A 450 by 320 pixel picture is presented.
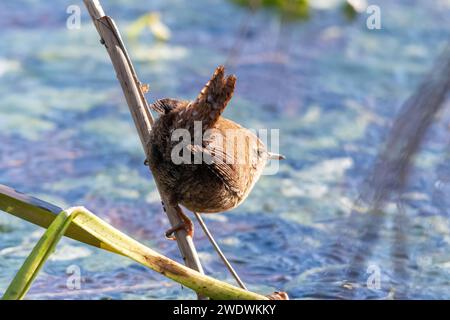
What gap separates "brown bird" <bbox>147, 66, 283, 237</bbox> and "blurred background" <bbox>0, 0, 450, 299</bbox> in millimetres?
213

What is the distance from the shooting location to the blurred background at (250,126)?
3549 millimetres

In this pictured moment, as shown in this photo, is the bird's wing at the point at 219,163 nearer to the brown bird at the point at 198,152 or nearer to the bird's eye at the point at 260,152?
the brown bird at the point at 198,152

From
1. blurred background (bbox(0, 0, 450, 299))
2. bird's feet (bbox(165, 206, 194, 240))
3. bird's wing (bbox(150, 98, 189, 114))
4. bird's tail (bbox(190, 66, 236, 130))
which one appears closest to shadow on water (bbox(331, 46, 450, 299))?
blurred background (bbox(0, 0, 450, 299))

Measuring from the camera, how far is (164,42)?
6230 mm

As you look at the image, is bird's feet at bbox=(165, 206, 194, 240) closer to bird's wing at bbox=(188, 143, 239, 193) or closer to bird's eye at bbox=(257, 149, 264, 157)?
bird's wing at bbox=(188, 143, 239, 193)

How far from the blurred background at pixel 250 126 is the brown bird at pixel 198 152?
0.70ft

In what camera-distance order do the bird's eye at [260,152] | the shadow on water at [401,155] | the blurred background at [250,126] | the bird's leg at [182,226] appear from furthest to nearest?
the blurred background at [250,126]
the bird's eye at [260,152]
the bird's leg at [182,226]
the shadow on water at [401,155]

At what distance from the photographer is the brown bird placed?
2363mm

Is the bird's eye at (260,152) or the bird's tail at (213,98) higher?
the bird's eye at (260,152)

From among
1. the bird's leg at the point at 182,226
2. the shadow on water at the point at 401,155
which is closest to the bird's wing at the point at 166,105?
the bird's leg at the point at 182,226

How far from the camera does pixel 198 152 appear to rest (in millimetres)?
2367

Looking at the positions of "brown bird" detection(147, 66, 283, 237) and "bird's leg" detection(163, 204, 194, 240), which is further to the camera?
"bird's leg" detection(163, 204, 194, 240)

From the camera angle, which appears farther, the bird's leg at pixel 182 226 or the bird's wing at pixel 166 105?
the bird's leg at pixel 182 226
